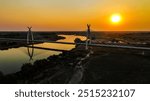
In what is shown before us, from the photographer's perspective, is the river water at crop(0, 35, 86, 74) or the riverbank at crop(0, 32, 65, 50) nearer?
the river water at crop(0, 35, 86, 74)

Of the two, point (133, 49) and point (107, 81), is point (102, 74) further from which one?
point (133, 49)

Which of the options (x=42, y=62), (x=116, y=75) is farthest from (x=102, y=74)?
(x=42, y=62)

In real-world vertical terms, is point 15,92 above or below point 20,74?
above

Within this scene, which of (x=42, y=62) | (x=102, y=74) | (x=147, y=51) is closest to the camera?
(x=102, y=74)

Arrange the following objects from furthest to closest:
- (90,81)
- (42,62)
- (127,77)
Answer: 1. (42,62)
2. (127,77)
3. (90,81)

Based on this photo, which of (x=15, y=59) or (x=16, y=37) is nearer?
(x=15, y=59)

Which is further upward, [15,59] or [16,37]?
[16,37]

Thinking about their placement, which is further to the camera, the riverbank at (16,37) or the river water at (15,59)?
the riverbank at (16,37)

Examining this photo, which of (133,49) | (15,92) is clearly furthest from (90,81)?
(133,49)

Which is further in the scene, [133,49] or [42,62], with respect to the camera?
[133,49]
